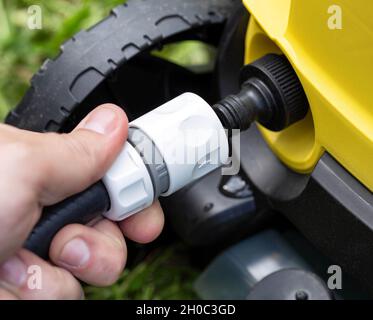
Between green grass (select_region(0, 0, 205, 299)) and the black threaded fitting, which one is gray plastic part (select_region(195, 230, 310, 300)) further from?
the black threaded fitting

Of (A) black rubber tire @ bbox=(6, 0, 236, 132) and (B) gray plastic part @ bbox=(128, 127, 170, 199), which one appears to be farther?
(A) black rubber tire @ bbox=(6, 0, 236, 132)

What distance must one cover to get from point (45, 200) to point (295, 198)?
0.33 m

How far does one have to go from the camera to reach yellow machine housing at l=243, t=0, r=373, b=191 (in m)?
0.70

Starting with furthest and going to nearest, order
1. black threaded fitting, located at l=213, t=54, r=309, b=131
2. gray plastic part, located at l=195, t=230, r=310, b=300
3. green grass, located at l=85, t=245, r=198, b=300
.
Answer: green grass, located at l=85, t=245, r=198, b=300, gray plastic part, located at l=195, t=230, r=310, b=300, black threaded fitting, located at l=213, t=54, r=309, b=131

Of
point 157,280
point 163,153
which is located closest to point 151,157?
point 163,153

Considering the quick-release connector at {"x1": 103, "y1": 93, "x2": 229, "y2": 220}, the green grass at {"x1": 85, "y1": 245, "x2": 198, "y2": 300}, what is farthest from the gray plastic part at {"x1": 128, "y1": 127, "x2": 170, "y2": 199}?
the green grass at {"x1": 85, "y1": 245, "x2": 198, "y2": 300}

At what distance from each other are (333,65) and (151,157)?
223mm

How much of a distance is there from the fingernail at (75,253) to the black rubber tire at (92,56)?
0.23 meters

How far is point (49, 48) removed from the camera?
1.38 m

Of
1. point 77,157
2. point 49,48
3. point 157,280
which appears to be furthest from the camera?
Result: point 49,48

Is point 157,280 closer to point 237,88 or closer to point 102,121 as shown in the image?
point 237,88

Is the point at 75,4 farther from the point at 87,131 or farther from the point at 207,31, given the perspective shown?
the point at 87,131

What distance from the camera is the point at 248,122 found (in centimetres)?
80

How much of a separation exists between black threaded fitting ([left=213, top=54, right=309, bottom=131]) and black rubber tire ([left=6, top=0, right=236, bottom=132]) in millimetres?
155
